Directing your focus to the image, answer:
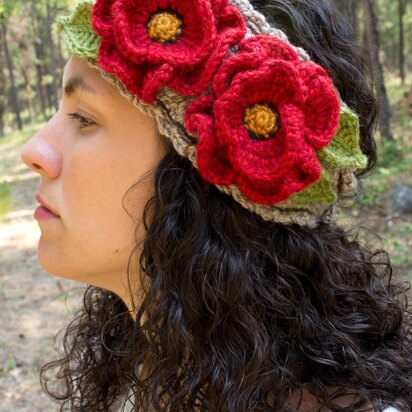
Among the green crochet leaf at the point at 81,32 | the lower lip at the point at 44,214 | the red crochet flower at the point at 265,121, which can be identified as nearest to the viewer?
the red crochet flower at the point at 265,121

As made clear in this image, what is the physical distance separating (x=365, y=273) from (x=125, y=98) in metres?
0.96

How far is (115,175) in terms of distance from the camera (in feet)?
4.92

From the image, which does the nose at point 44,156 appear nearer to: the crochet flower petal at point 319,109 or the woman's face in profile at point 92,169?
the woman's face in profile at point 92,169

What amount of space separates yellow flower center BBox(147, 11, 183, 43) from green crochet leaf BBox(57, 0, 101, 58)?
0.53 ft

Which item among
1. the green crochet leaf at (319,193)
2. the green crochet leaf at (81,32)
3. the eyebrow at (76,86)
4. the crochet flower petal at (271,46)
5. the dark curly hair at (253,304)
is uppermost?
the crochet flower petal at (271,46)

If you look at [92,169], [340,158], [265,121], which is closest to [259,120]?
[265,121]

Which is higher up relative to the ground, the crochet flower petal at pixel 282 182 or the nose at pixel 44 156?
the crochet flower petal at pixel 282 182

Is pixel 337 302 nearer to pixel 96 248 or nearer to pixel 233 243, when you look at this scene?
pixel 233 243

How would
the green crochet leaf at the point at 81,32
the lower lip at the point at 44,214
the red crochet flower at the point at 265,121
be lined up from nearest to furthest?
the red crochet flower at the point at 265,121, the green crochet leaf at the point at 81,32, the lower lip at the point at 44,214

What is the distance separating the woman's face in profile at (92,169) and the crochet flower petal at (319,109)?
0.41m

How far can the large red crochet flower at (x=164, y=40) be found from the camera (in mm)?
1379

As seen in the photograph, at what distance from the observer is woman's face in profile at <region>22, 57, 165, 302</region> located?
1.50 metres

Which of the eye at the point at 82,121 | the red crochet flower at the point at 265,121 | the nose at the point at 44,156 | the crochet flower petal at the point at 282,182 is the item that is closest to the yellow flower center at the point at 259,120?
the red crochet flower at the point at 265,121

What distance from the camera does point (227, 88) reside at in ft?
4.52
